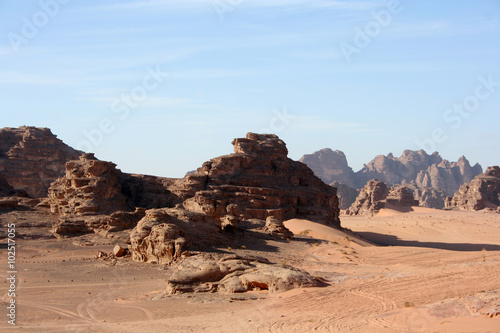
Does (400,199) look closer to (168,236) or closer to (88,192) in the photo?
(88,192)

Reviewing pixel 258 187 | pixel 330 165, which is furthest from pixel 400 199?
pixel 330 165

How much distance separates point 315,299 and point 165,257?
11.0 m

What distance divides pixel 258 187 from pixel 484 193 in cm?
5004

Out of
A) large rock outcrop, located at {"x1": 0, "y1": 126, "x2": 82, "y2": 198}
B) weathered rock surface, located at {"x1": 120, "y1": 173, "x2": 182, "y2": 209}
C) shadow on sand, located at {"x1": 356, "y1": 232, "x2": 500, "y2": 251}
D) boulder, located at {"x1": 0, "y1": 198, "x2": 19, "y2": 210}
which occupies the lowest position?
shadow on sand, located at {"x1": 356, "y1": 232, "x2": 500, "y2": 251}

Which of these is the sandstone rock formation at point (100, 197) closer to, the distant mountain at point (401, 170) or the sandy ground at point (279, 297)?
the sandy ground at point (279, 297)

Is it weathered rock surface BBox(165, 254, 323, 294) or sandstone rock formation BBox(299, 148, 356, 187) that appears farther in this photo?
sandstone rock formation BBox(299, 148, 356, 187)

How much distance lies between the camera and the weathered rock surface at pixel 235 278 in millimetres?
19922

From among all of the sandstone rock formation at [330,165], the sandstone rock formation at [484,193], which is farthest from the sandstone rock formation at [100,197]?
the sandstone rock formation at [330,165]

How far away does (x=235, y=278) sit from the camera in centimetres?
2070

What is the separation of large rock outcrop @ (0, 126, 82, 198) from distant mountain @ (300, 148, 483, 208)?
77.4 meters

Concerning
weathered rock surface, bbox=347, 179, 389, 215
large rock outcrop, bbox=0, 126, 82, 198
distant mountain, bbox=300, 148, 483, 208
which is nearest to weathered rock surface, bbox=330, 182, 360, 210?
weathered rock surface, bbox=347, 179, 389, 215

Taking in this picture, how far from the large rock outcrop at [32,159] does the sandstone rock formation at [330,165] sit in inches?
3156

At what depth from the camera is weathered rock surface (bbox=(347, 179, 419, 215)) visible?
80750 millimetres

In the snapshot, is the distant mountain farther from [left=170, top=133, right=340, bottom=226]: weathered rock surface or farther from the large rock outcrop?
[left=170, top=133, right=340, bottom=226]: weathered rock surface
